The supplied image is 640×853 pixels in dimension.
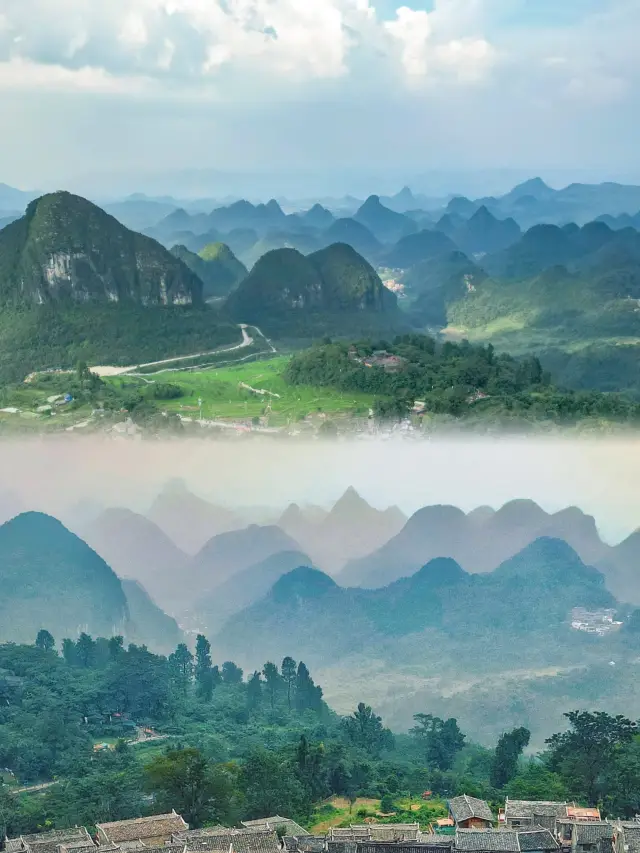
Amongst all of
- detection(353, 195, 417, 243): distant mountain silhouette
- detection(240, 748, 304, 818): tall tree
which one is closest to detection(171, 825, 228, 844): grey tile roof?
detection(240, 748, 304, 818): tall tree

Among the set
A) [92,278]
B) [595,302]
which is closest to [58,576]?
[92,278]

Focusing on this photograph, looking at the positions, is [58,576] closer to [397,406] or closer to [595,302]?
[397,406]

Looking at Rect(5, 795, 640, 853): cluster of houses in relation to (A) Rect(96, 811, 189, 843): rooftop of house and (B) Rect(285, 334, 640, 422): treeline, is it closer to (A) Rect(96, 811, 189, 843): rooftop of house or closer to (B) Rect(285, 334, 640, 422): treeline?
(A) Rect(96, 811, 189, 843): rooftop of house

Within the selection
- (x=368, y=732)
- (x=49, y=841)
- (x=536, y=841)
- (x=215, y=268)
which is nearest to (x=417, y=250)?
(x=215, y=268)

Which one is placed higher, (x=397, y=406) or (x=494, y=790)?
(x=397, y=406)

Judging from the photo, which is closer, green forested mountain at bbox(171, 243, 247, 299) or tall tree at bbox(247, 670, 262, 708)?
tall tree at bbox(247, 670, 262, 708)

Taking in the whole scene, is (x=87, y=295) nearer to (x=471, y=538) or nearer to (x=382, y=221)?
(x=471, y=538)
